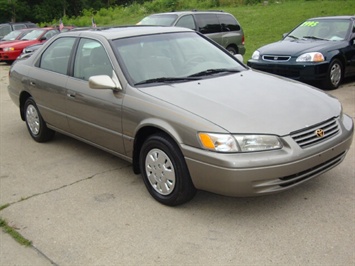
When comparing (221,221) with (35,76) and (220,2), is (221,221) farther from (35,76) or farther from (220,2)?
(220,2)

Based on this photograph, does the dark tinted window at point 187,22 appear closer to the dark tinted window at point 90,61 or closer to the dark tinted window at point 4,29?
the dark tinted window at point 90,61

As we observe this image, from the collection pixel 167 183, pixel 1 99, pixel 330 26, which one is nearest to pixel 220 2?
pixel 330 26

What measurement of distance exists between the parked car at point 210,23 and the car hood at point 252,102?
25.7ft

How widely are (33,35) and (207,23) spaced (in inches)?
343

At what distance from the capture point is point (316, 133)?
11.5 feet

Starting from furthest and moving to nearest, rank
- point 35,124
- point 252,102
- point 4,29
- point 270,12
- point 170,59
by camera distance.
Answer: point 270,12, point 4,29, point 35,124, point 170,59, point 252,102

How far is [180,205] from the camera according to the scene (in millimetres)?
3787

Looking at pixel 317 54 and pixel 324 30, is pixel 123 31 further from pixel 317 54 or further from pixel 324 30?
pixel 324 30

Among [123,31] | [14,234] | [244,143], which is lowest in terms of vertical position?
[14,234]

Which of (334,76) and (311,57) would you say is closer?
(311,57)

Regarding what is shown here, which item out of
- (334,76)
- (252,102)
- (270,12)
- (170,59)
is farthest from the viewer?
(270,12)

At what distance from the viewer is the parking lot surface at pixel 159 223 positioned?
3.04 meters

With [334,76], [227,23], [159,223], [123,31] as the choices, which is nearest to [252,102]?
[159,223]

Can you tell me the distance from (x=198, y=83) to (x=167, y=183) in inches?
41.5
